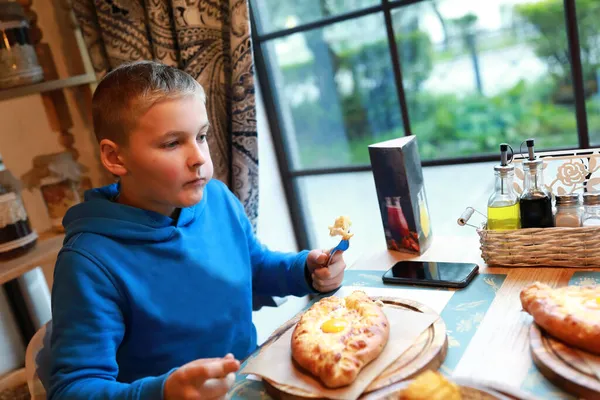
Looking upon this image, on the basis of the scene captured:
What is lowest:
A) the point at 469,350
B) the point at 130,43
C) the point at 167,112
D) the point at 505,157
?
the point at 469,350

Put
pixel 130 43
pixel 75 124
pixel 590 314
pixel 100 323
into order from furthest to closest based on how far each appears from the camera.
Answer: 1. pixel 75 124
2. pixel 130 43
3. pixel 100 323
4. pixel 590 314

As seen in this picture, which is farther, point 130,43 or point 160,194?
point 130,43

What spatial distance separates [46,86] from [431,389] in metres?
1.46

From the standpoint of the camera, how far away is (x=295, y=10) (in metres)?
1.87

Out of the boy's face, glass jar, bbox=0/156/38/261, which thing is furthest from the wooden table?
glass jar, bbox=0/156/38/261

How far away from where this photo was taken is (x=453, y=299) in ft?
3.44

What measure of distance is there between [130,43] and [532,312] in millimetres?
1343

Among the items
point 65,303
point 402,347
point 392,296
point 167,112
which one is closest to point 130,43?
point 167,112

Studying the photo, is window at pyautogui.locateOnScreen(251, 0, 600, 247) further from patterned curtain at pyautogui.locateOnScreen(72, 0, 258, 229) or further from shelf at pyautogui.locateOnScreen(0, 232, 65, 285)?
shelf at pyautogui.locateOnScreen(0, 232, 65, 285)

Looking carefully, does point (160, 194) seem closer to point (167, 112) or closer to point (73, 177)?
point (167, 112)

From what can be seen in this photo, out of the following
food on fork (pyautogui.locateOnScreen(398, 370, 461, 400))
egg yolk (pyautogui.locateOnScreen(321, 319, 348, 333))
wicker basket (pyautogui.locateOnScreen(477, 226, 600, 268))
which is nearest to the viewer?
food on fork (pyautogui.locateOnScreen(398, 370, 461, 400))

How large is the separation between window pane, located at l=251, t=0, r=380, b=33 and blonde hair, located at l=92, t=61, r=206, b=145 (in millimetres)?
819

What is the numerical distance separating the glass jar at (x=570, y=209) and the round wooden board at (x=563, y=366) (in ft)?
1.09

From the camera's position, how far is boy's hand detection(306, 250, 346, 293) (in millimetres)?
1190
